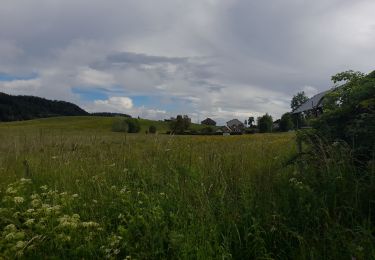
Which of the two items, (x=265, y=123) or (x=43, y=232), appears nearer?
(x=43, y=232)

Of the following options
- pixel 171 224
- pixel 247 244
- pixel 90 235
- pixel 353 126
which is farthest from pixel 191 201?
pixel 353 126

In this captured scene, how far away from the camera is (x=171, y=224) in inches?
153

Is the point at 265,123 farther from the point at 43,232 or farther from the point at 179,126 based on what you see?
the point at 43,232

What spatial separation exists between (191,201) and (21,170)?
11.7 ft

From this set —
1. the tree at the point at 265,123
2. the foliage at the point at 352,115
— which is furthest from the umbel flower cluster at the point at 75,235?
the tree at the point at 265,123

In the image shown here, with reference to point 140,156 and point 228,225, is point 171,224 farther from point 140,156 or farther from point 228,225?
point 140,156

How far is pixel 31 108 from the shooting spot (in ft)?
405

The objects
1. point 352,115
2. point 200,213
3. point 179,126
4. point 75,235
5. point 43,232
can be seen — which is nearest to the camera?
point 43,232

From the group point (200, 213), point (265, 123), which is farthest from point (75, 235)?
point (265, 123)

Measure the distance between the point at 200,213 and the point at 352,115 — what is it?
8.23 feet

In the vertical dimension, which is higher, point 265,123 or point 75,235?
point 265,123

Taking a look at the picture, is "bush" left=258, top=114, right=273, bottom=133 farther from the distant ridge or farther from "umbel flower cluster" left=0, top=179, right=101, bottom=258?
the distant ridge

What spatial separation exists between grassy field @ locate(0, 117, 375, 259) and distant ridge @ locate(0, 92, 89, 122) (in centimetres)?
11059

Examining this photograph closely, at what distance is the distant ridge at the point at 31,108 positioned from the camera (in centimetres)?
10834
